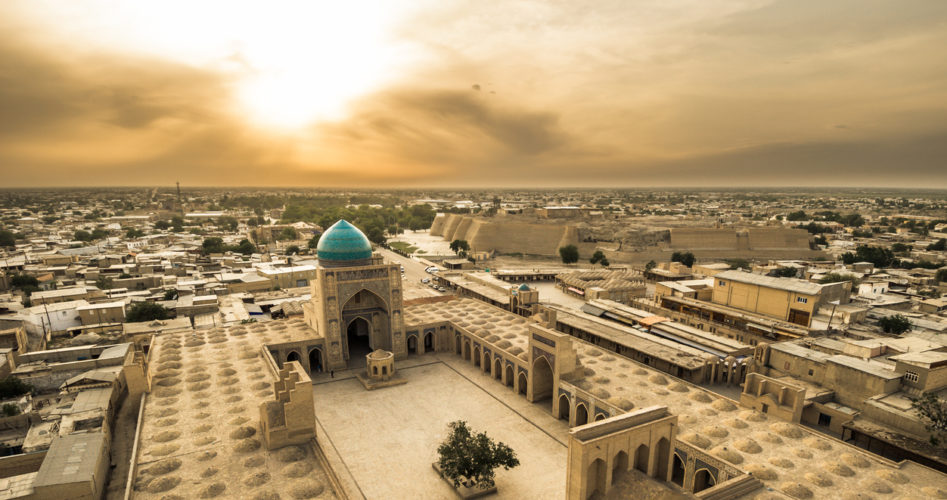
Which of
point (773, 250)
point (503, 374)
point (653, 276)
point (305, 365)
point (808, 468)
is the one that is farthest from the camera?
point (773, 250)

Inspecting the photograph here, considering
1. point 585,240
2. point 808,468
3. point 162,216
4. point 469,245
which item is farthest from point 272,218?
point 808,468

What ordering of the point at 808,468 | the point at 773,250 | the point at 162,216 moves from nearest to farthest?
the point at 808,468, the point at 773,250, the point at 162,216

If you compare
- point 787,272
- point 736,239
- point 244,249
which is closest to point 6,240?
point 244,249

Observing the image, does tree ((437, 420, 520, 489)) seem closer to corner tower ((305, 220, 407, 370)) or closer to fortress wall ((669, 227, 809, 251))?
corner tower ((305, 220, 407, 370))

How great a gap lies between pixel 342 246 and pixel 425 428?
584 inches

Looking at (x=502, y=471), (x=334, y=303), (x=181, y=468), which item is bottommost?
(x=502, y=471)

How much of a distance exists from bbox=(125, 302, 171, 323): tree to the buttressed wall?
194ft

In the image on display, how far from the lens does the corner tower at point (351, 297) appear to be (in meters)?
32.0

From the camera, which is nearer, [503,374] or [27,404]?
[27,404]

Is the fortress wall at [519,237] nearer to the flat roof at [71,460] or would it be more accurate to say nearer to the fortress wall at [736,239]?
the fortress wall at [736,239]

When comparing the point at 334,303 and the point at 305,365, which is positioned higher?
the point at 334,303

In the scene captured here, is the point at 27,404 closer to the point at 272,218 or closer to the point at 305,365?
the point at 305,365

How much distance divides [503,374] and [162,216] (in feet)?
486

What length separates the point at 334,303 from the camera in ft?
105
